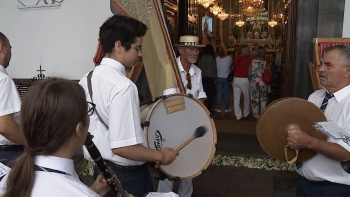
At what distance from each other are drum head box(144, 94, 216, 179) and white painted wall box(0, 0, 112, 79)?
3.00 m

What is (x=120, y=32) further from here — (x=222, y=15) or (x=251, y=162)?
(x=222, y=15)

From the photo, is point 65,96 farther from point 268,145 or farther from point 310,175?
point 310,175

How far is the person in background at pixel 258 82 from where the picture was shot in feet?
23.2

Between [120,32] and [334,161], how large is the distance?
156cm

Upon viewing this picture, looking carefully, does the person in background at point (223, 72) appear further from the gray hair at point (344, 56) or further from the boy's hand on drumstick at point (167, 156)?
the boy's hand on drumstick at point (167, 156)

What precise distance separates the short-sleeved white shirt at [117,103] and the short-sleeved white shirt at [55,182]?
1.99ft

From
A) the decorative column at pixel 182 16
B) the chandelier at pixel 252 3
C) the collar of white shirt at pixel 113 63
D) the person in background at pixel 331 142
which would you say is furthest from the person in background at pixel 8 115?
the chandelier at pixel 252 3

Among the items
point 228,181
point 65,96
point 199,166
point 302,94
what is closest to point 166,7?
point 302,94

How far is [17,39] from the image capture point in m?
5.30

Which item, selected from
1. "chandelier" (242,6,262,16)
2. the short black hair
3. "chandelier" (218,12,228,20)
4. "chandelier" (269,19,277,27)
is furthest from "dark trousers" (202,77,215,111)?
"chandelier" (269,19,277,27)

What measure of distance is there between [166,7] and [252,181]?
3.52 m

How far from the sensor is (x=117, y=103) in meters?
1.75

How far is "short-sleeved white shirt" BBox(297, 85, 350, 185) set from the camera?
79.0 inches

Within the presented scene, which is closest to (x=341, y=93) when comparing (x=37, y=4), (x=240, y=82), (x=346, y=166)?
(x=346, y=166)
